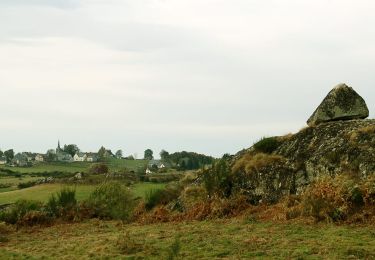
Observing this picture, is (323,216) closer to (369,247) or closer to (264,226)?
(264,226)

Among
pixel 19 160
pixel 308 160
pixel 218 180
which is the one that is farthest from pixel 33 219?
pixel 19 160

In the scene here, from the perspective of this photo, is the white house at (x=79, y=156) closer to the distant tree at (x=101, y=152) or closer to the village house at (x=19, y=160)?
the distant tree at (x=101, y=152)

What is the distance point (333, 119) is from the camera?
25062 millimetres

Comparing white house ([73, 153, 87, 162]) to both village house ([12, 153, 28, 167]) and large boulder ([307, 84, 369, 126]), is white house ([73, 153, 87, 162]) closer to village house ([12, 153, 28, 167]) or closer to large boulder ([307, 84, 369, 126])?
village house ([12, 153, 28, 167])

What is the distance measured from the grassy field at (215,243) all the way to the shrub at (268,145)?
278 inches

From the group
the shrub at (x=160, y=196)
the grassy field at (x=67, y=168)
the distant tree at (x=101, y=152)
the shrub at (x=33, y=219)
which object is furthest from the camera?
the distant tree at (x=101, y=152)

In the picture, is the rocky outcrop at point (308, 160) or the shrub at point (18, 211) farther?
the shrub at point (18, 211)

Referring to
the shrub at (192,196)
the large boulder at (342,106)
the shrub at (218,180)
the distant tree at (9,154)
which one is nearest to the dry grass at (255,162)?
the shrub at (218,180)

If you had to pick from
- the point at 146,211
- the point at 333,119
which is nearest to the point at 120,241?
the point at 146,211

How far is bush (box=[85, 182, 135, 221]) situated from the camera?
820 inches

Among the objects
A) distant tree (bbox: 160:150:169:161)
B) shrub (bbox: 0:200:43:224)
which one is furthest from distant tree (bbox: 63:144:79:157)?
shrub (bbox: 0:200:43:224)

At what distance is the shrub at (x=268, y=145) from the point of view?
25.8 meters

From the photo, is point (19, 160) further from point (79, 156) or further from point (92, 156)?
point (92, 156)

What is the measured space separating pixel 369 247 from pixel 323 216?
460 cm
